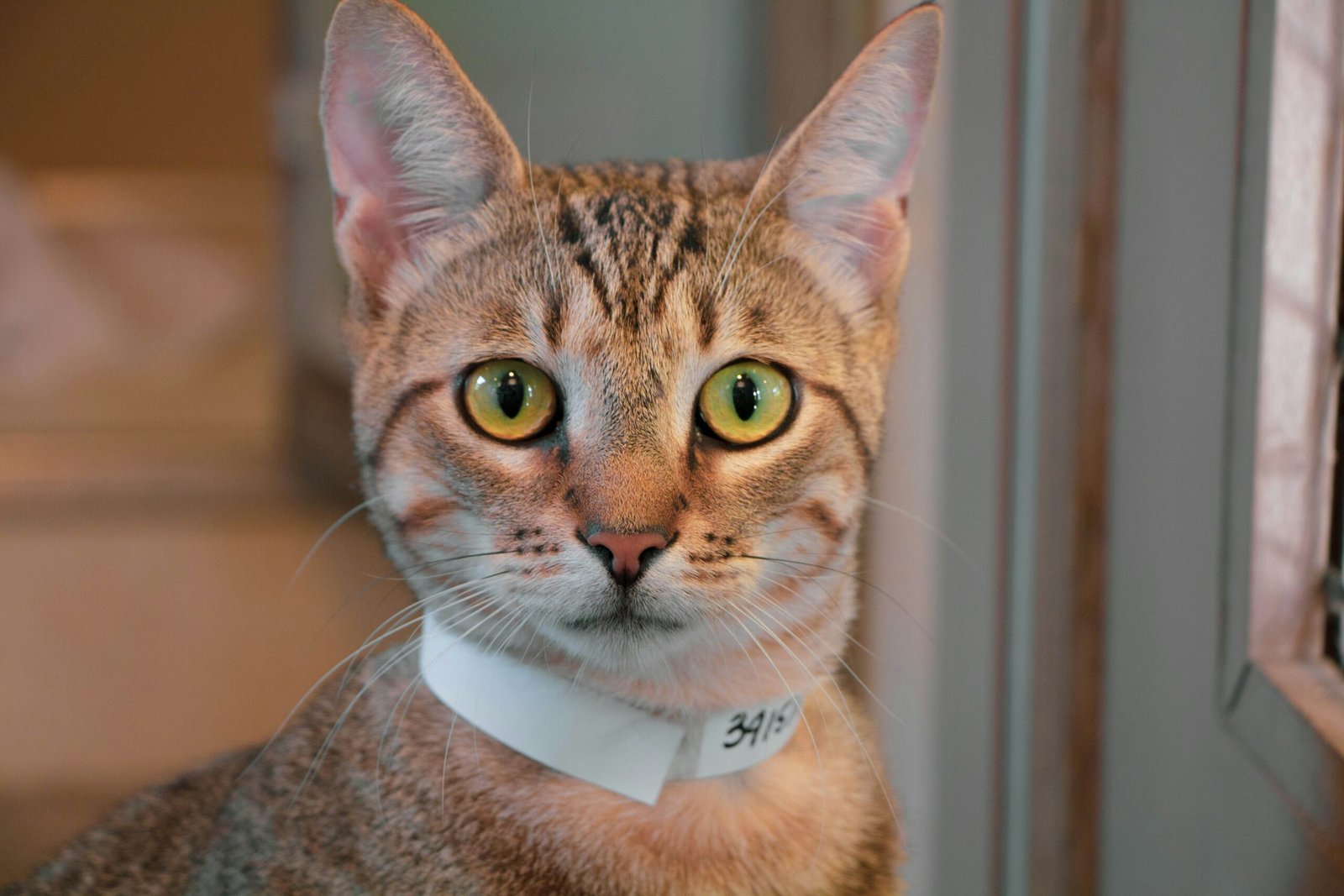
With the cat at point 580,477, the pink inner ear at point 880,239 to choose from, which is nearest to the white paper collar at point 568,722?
the cat at point 580,477

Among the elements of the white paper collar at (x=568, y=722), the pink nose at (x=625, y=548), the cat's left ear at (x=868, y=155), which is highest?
the cat's left ear at (x=868, y=155)

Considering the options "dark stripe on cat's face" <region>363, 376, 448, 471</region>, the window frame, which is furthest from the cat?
the window frame

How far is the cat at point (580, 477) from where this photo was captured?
0.57 metres

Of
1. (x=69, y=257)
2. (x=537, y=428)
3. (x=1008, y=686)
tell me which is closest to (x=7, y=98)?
(x=69, y=257)

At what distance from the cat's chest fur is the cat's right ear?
0.26 meters

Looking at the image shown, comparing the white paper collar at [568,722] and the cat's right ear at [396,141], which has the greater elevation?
the cat's right ear at [396,141]

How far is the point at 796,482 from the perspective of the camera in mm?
622

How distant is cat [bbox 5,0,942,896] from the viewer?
1.87 feet

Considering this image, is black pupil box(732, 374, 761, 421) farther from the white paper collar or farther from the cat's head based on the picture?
the white paper collar

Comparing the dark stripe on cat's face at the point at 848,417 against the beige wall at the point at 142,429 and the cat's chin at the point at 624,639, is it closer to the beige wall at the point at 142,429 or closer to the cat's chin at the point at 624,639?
the cat's chin at the point at 624,639

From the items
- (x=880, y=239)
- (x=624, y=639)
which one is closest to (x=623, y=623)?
(x=624, y=639)

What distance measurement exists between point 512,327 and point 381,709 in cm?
25

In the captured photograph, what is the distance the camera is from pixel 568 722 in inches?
23.9

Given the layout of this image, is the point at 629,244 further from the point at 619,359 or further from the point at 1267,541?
the point at 1267,541
